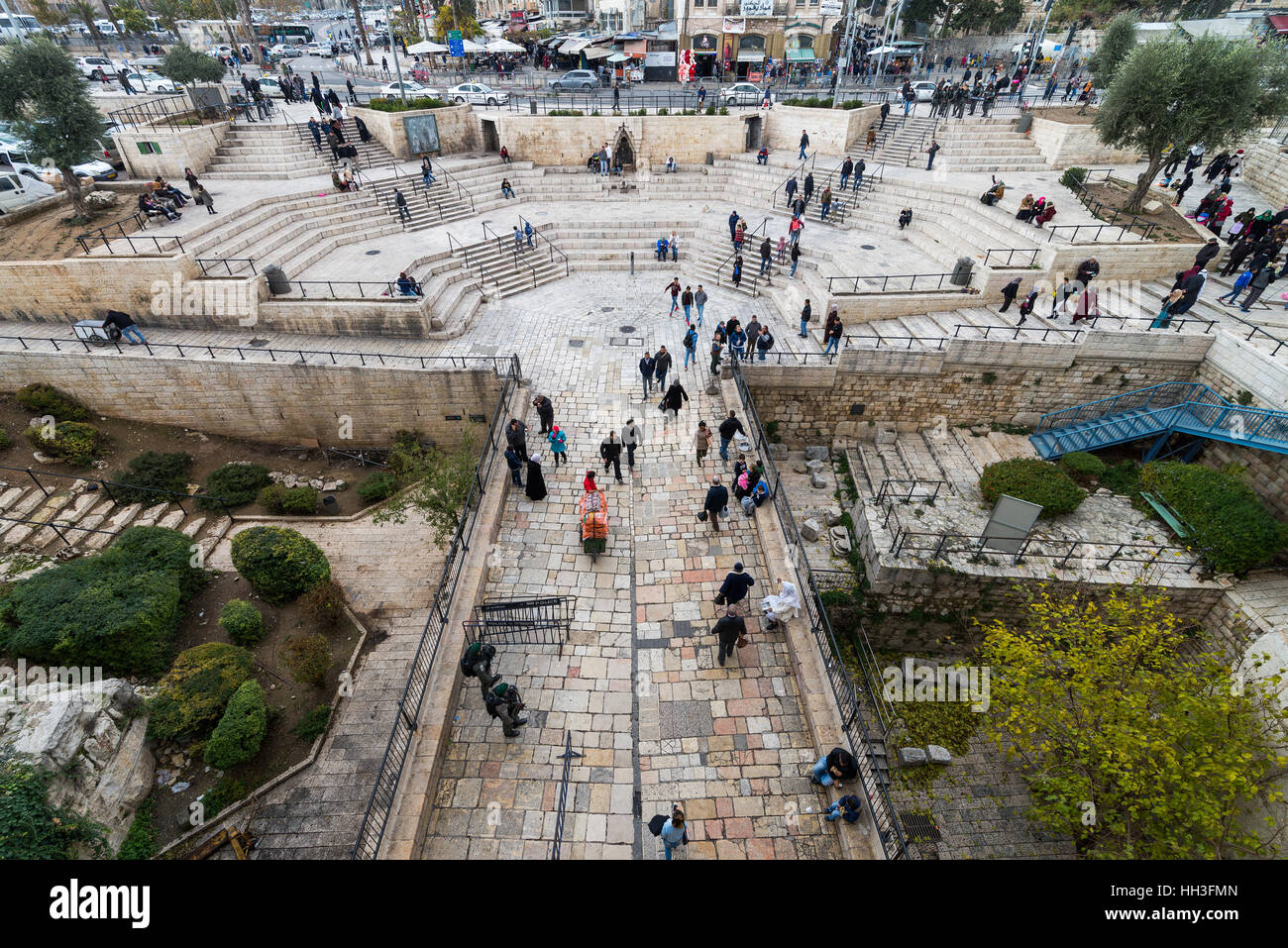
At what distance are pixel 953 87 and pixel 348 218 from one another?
Answer: 1106 inches

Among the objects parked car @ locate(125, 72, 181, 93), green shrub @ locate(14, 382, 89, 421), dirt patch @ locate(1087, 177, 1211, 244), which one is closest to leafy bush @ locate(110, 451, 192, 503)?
green shrub @ locate(14, 382, 89, 421)

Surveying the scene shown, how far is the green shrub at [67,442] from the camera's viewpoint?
1552 cm

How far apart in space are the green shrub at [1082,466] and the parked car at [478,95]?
3007 cm

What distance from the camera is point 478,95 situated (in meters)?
29.6

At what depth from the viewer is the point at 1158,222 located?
1883cm

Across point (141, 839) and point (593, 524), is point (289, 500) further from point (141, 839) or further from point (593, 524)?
point (593, 524)

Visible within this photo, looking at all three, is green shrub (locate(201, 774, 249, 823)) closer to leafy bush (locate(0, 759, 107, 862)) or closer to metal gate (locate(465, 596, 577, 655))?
leafy bush (locate(0, 759, 107, 862))

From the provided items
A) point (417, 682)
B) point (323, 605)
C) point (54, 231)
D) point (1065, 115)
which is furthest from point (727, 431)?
point (1065, 115)

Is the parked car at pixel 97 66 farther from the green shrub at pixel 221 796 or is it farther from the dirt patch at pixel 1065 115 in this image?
the dirt patch at pixel 1065 115

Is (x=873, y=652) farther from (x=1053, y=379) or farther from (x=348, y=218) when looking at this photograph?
(x=348, y=218)

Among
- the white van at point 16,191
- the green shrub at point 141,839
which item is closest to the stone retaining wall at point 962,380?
the green shrub at point 141,839

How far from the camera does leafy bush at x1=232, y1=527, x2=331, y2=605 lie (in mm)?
11844

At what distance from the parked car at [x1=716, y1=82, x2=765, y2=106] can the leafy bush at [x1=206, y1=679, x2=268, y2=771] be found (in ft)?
103
